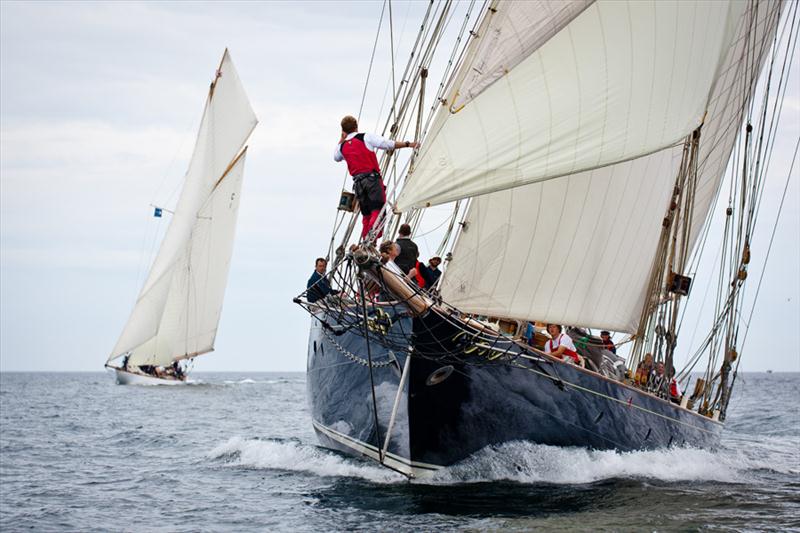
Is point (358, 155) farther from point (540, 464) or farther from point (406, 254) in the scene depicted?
point (540, 464)

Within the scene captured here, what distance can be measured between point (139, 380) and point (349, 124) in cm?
5761

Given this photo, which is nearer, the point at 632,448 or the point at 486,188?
the point at 486,188

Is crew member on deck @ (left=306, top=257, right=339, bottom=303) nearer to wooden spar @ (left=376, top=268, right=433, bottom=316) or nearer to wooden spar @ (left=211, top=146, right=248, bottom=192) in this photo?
wooden spar @ (left=376, top=268, right=433, bottom=316)

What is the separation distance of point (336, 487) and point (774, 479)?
27.0 feet

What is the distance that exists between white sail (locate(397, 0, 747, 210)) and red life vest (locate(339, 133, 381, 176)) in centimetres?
181

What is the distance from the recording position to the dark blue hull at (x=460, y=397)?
48.0 feet

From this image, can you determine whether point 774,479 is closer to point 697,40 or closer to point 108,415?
point 697,40

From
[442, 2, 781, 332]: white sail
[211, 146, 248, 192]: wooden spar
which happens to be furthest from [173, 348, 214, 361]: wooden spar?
[442, 2, 781, 332]: white sail

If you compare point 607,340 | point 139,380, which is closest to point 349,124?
point 607,340

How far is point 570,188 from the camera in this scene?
669 inches

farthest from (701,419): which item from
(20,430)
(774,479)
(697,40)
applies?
(20,430)

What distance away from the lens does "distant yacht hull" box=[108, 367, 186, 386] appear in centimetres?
6812

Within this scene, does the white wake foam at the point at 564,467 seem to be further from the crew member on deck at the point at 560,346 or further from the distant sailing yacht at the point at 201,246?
the distant sailing yacht at the point at 201,246

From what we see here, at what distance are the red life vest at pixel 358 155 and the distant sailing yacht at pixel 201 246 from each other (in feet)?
144
